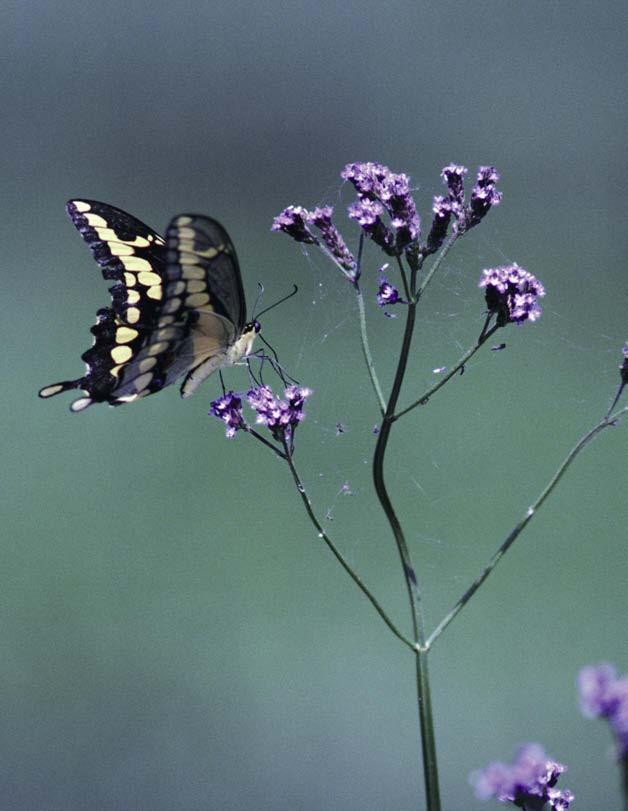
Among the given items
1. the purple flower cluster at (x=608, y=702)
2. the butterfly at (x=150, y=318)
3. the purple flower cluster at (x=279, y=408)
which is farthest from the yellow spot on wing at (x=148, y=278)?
the purple flower cluster at (x=608, y=702)

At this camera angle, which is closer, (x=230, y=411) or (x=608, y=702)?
(x=608, y=702)

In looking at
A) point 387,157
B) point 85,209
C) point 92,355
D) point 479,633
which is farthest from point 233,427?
point 387,157

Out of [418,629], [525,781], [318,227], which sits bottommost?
[525,781]

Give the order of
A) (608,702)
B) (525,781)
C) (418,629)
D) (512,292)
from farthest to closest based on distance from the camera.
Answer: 1. (512,292)
2. (418,629)
3. (525,781)
4. (608,702)

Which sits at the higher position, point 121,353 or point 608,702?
point 121,353

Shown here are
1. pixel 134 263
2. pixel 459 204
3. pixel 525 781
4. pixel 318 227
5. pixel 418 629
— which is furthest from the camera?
pixel 134 263

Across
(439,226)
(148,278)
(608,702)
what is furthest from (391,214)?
(608,702)

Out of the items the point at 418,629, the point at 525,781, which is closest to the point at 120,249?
the point at 418,629

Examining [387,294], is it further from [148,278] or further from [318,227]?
[148,278]

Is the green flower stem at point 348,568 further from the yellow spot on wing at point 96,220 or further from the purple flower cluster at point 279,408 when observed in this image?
the yellow spot on wing at point 96,220
